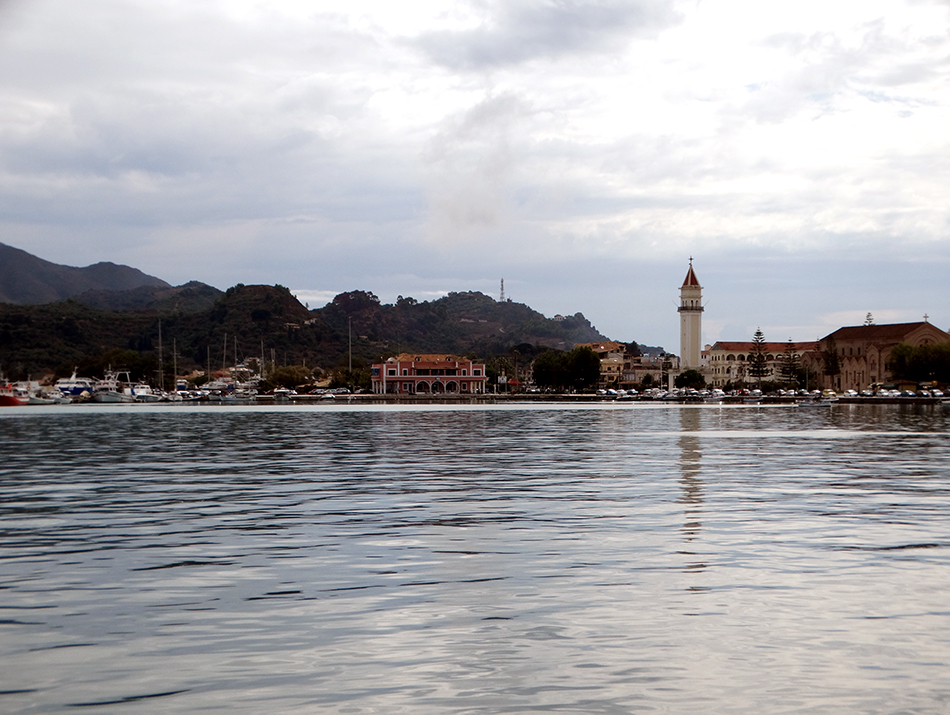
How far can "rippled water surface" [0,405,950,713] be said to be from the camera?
9.02 metres

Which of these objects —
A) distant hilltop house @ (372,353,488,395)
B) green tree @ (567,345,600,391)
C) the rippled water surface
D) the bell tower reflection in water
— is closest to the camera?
the rippled water surface

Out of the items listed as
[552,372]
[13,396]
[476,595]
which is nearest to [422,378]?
[552,372]

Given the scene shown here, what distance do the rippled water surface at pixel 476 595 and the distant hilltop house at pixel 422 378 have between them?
6352 inches

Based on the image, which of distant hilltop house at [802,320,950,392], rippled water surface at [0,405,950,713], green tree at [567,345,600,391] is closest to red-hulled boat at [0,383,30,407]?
green tree at [567,345,600,391]

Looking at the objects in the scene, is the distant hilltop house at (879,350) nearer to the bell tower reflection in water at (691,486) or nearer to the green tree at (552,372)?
the green tree at (552,372)

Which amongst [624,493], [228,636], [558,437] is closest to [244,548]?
[228,636]

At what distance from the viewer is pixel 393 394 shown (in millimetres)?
187250

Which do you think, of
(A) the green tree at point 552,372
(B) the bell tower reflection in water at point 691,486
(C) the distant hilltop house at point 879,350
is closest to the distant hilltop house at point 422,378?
(A) the green tree at point 552,372

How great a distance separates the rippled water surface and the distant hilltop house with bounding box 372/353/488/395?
6352 inches

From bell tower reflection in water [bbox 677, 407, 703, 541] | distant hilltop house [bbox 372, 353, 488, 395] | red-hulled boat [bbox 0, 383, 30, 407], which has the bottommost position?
bell tower reflection in water [bbox 677, 407, 703, 541]

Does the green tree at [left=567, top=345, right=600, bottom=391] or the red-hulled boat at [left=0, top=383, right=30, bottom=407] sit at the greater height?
the green tree at [left=567, top=345, right=600, bottom=391]

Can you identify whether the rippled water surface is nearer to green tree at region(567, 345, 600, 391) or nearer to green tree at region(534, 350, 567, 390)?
green tree at region(567, 345, 600, 391)

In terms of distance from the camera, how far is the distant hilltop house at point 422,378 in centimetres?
19075

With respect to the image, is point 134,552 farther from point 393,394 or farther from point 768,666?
point 393,394
